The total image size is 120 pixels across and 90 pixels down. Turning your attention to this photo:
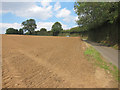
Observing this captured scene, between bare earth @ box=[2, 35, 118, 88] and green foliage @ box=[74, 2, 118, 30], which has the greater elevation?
green foliage @ box=[74, 2, 118, 30]

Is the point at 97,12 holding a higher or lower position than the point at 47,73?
higher

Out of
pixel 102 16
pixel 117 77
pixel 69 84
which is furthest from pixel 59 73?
pixel 102 16

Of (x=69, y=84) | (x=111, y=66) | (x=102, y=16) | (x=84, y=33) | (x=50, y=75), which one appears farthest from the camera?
(x=84, y=33)

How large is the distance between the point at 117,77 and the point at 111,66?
4.55ft

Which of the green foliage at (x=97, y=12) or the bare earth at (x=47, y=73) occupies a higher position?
the green foliage at (x=97, y=12)

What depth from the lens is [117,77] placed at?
571cm

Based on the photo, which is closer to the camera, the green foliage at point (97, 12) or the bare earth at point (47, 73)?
the bare earth at point (47, 73)

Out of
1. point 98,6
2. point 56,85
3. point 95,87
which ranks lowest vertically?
point 95,87

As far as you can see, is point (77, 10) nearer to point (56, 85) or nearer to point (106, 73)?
point (106, 73)

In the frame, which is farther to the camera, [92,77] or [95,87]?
[92,77]

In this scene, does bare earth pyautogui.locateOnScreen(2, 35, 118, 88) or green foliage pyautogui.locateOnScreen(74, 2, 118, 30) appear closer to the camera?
bare earth pyautogui.locateOnScreen(2, 35, 118, 88)

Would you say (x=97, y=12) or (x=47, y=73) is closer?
(x=47, y=73)

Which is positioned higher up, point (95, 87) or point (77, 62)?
point (77, 62)

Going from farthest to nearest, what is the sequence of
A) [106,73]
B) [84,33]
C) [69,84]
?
[84,33]
[106,73]
[69,84]
